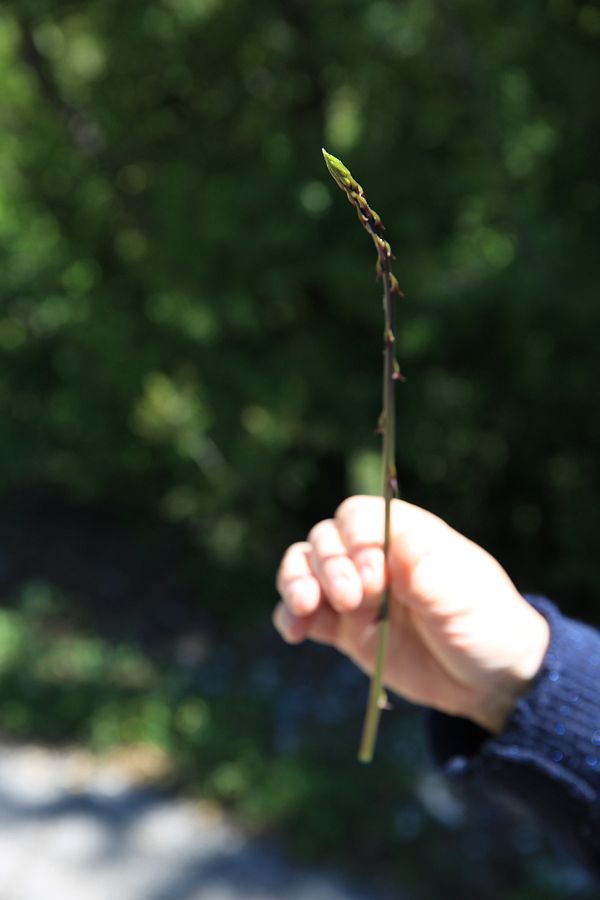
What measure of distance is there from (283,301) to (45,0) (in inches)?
55.2

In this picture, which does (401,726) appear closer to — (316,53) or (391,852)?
(391,852)

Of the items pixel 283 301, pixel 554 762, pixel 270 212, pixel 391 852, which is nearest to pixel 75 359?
pixel 283 301

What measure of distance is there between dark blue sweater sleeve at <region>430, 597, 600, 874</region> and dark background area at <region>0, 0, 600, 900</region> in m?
1.63

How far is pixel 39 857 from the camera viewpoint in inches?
125

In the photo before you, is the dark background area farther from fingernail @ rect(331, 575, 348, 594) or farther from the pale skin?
fingernail @ rect(331, 575, 348, 594)

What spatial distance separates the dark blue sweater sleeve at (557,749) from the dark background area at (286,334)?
163 cm

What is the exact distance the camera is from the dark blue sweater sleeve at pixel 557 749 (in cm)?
141

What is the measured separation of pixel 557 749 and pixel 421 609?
299mm

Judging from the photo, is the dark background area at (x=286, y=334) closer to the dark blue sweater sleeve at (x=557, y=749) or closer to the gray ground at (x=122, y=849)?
the gray ground at (x=122, y=849)

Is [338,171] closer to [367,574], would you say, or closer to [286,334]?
[367,574]

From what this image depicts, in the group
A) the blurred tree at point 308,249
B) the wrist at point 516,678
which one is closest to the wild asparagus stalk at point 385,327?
the wrist at point 516,678

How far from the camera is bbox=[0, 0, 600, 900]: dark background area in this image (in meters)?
3.46

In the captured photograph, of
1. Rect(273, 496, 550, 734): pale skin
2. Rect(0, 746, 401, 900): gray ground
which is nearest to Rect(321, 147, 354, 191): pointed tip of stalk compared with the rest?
Rect(273, 496, 550, 734): pale skin

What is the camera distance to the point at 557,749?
1420 mm
